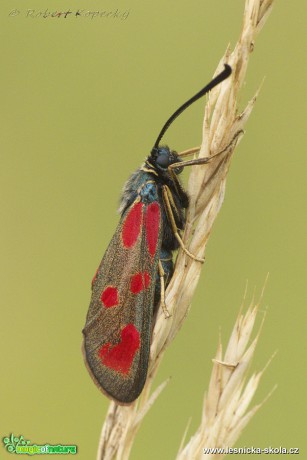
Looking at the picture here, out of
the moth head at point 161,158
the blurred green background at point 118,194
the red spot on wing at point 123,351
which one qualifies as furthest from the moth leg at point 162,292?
the blurred green background at point 118,194

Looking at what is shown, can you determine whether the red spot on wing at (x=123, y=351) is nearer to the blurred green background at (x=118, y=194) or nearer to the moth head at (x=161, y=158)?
the moth head at (x=161, y=158)

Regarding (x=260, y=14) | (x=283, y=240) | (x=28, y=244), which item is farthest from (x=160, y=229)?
(x=28, y=244)

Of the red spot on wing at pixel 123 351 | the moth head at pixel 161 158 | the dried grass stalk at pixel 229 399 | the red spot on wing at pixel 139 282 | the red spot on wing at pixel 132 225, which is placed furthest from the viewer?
the moth head at pixel 161 158

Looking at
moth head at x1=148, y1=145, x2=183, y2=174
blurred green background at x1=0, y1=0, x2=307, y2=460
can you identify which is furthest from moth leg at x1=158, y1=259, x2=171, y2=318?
blurred green background at x1=0, y1=0, x2=307, y2=460

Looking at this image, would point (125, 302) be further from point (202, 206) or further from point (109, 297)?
point (202, 206)

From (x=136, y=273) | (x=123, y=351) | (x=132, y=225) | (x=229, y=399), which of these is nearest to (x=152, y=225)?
(x=132, y=225)

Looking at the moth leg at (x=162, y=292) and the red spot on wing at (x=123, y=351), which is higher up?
the moth leg at (x=162, y=292)
